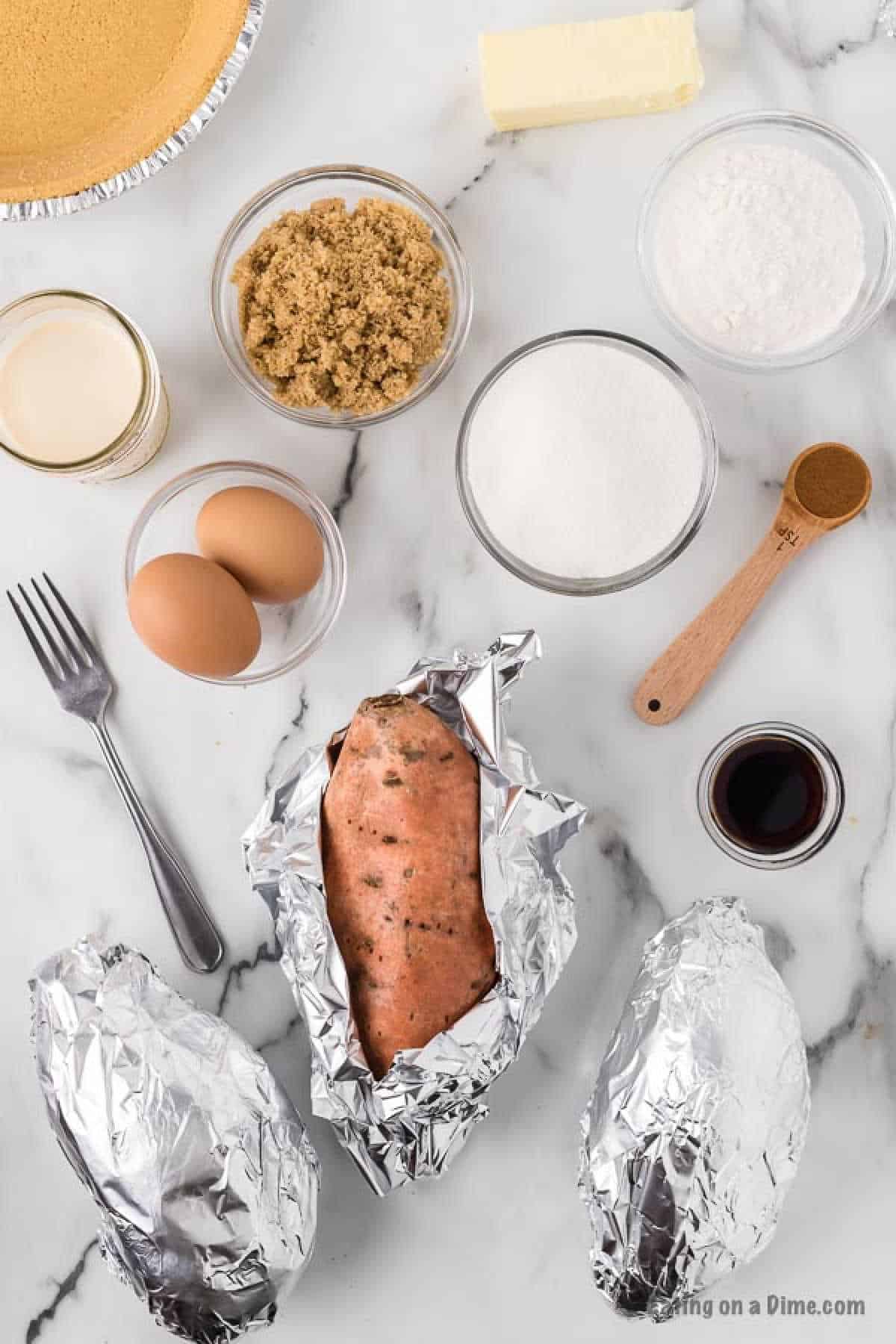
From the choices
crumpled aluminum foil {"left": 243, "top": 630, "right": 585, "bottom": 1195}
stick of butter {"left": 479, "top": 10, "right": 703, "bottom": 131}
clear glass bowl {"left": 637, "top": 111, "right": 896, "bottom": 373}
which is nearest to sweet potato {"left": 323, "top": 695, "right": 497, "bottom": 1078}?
crumpled aluminum foil {"left": 243, "top": 630, "right": 585, "bottom": 1195}

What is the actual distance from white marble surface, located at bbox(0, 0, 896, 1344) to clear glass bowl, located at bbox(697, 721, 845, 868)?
4 centimetres

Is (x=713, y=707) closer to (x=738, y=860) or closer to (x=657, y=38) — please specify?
(x=738, y=860)

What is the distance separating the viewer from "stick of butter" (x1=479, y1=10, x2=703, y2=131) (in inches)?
53.4

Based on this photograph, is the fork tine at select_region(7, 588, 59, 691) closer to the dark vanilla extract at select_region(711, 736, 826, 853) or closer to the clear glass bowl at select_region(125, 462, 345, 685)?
the clear glass bowl at select_region(125, 462, 345, 685)

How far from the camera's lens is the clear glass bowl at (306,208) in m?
1.35

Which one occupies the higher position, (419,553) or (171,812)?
(419,553)

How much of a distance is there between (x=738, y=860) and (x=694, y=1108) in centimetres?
28

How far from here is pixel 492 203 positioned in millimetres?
1413

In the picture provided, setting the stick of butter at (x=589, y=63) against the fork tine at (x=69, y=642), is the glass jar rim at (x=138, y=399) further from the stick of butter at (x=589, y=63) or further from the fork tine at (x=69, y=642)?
the stick of butter at (x=589, y=63)

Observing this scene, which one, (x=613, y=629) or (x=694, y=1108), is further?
(x=613, y=629)

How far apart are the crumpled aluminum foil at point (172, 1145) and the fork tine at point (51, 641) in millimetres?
315

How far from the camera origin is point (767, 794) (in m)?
1.36

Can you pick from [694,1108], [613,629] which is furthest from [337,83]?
[694,1108]

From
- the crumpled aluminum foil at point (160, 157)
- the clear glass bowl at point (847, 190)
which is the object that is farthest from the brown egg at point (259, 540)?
the clear glass bowl at point (847, 190)
